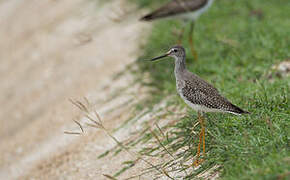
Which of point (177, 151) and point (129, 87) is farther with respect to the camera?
→ point (129, 87)

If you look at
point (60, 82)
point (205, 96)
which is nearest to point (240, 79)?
point (205, 96)

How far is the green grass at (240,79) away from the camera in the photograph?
4.22 metres

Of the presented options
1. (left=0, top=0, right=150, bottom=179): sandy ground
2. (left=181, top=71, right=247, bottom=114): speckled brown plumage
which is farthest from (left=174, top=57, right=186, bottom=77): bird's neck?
(left=0, top=0, right=150, bottom=179): sandy ground

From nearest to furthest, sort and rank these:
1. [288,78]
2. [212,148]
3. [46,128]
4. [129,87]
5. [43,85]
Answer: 1. [212,148]
2. [288,78]
3. [129,87]
4. [46,128]
5. [43,85]

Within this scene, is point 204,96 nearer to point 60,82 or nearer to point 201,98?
point 201,98

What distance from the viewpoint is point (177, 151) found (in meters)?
5.07

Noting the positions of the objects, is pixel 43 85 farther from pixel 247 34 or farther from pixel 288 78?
pixel 288 78

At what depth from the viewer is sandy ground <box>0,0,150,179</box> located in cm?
663

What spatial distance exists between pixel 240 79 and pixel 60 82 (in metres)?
3.65

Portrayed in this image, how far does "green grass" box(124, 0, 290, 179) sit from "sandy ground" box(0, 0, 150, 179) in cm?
59

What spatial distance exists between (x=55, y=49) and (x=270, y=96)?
19.5 ft

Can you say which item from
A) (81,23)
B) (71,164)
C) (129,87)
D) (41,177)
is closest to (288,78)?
(129,87)

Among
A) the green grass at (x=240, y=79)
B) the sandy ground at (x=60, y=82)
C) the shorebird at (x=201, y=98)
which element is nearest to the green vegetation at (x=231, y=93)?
the green grass at (x=240, y=79)

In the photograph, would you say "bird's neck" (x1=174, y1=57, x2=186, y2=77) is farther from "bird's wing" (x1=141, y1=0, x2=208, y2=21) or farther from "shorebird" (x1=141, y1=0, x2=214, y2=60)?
"bird's wing" (x1=141, y1=0, x2=208, y2=21)
